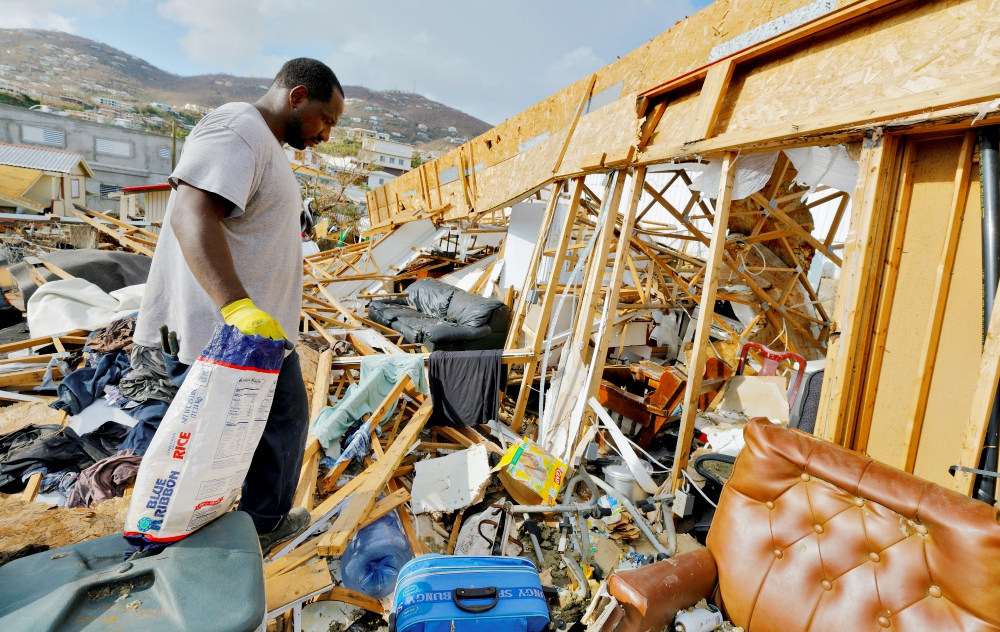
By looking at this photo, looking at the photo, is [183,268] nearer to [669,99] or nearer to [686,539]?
[686,539]

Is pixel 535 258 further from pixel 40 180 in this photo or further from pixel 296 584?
pixel 40 180

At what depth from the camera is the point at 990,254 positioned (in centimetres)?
208

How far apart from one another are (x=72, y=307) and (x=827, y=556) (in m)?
7.68

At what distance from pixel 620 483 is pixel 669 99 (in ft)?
10.4

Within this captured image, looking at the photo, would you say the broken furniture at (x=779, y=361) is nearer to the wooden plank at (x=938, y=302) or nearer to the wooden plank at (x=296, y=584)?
the wooden plank at (x=938, y=302)

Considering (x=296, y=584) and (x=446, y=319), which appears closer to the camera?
(x=296, y=584)

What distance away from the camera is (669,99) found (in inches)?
152

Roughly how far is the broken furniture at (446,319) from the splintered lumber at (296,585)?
4.41 meters

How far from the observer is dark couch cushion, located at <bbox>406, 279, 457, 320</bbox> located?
25.5ft

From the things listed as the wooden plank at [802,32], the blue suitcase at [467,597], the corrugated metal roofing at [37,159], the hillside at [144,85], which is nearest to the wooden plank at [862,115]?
the wooden plank at [802,32]

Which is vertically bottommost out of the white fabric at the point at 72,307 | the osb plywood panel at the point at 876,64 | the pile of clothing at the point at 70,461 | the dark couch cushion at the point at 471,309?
the pile of clothing at the point at 70,461

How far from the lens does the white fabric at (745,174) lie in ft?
11.0

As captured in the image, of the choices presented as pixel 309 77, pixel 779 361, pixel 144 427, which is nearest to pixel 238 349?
pixel 309 77

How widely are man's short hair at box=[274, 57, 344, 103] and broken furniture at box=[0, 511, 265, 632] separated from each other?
1.64m
